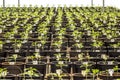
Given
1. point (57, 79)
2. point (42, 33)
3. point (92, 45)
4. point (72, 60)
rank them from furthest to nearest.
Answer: point (42, 33)
point (92, 45)
point (72, 60)
point (57, 79)

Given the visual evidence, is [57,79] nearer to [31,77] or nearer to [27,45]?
[31,77]

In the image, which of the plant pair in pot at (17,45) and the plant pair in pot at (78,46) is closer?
the plant pair in pot at (17,45)

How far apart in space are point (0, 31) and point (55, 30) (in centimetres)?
201

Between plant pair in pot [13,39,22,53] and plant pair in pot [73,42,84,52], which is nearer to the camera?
plant pair in pot [13,39,22,53]

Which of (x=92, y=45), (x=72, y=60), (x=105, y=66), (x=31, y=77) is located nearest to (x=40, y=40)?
(x=92, y=45)

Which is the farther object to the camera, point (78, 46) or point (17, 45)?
point (17, 45)

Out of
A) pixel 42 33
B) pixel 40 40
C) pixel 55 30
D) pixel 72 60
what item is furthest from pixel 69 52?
pixel 55 30

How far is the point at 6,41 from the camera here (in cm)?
1012

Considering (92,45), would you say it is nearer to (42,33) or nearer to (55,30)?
(42,33)

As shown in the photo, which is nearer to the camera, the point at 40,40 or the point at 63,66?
the point at 63,66

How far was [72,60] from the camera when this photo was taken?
7.81 m

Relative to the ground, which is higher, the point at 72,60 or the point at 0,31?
the point at 0,31

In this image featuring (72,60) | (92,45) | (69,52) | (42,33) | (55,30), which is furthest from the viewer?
(55,30)

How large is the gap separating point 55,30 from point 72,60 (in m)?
5.20
